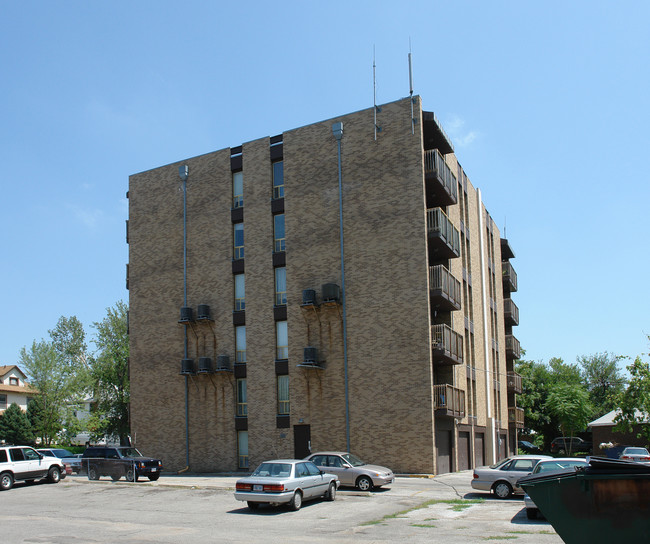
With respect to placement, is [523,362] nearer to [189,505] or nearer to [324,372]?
[324,372]

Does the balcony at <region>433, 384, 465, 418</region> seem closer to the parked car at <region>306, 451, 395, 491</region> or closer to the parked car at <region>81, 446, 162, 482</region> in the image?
the parked car at <region>306, 451, 395, 491</region>

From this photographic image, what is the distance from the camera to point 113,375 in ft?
204

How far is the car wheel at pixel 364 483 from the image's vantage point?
23750mm

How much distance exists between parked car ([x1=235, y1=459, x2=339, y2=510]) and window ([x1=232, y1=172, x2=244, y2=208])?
66.3 ft

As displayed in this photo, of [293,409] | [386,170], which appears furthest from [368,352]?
[386,170]

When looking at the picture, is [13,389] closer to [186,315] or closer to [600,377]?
[186,315]

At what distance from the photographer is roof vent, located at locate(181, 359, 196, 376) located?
36.8 meters

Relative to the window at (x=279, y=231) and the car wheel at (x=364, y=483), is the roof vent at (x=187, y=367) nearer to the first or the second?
the window at (x=279, y=231)

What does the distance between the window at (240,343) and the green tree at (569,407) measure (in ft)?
119

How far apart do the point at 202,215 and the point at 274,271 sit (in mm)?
6052

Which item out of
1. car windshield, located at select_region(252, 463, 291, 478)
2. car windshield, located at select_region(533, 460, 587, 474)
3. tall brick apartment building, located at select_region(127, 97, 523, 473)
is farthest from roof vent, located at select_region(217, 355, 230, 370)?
car windshield, located at select_region(533, 460, 587, 474)

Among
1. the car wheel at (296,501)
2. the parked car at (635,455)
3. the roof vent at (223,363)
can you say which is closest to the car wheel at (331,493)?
the car wheel at (296,501)

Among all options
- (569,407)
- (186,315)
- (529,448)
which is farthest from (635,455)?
(529,448)

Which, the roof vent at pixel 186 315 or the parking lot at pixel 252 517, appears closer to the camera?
the parking lot at pixel 252 517
